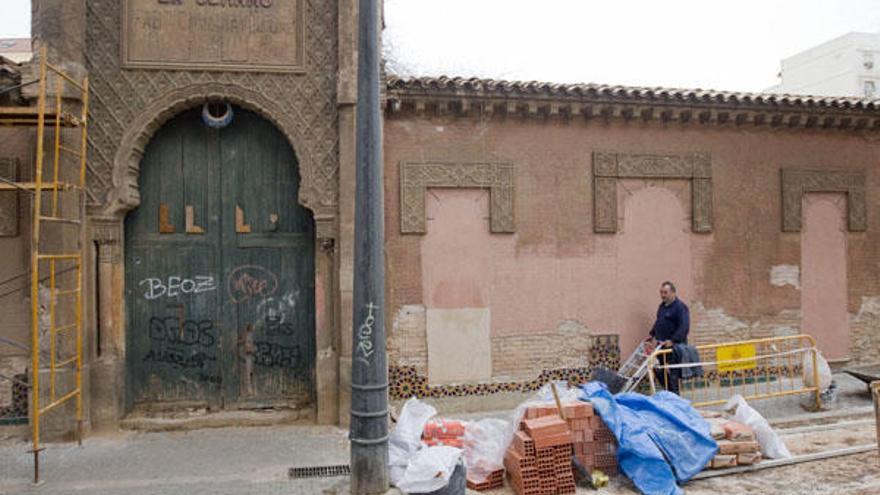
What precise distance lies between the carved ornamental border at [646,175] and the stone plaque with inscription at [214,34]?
4446 millimetres

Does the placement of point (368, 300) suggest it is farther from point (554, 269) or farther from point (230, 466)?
point (554, 269)

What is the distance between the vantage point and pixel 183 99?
298 inches

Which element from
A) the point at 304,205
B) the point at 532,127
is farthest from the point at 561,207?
the point at 304,205

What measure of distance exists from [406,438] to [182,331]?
3.65 m

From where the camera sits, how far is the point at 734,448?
615cm

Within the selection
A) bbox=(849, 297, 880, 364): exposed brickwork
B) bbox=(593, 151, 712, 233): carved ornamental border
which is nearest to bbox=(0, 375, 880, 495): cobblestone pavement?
bbox=(849, 297, 880, 364): exposed brickwork

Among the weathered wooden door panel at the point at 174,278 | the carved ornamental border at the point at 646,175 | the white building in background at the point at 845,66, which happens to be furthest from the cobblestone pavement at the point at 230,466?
the white building in background at the point at 845,66

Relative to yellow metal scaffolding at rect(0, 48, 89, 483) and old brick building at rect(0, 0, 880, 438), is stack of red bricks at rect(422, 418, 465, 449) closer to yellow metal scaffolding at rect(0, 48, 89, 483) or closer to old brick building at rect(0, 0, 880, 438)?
old brick building at rect(0, 0, 880, 438)

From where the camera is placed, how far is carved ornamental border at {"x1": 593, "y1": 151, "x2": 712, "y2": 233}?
28.6ft

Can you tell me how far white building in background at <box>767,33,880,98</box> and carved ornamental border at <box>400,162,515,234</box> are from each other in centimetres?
3232

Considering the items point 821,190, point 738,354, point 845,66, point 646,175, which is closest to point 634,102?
point 646,175

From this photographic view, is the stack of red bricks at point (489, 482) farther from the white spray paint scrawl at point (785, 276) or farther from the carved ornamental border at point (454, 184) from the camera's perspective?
the white spray paint scrawl at point (785, 276)

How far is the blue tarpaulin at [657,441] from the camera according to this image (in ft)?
18.8

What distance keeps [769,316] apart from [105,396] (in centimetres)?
937
